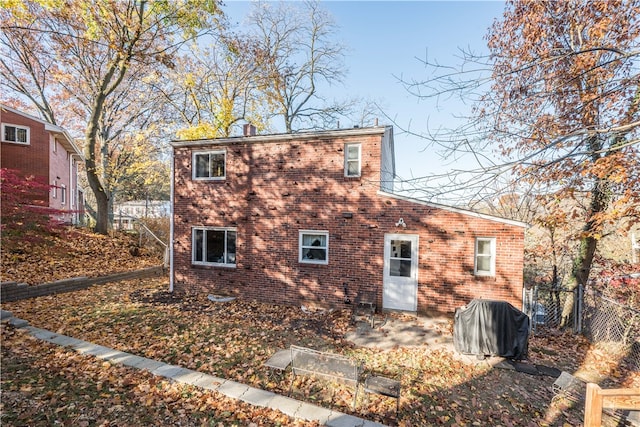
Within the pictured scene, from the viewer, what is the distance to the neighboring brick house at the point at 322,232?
8.80 meters

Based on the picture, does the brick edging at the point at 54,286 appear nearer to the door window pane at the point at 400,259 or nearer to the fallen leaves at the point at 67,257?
the fallen leaves at the point at 67,257

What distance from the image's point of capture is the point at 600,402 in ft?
11.5

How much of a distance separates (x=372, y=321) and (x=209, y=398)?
5.09m

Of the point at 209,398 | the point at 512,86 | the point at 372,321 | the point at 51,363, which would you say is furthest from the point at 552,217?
the point at 51,363

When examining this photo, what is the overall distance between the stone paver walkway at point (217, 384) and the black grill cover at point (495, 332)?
12.6 feet

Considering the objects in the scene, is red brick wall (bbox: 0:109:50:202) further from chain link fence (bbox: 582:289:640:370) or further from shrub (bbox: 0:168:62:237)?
chain link fence (bbox: 582:289:640:370)

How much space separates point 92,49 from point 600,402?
81.8 feet

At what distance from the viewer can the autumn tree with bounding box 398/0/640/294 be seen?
4148 mm

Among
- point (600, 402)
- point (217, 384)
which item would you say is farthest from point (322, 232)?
point (600, 402)

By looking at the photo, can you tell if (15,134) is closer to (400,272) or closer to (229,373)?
(229,373)

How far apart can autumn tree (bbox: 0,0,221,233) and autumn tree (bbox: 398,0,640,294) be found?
10.7 meters

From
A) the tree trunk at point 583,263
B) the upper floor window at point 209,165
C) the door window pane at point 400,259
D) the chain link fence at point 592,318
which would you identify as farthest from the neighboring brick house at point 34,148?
the tree trunk at point 583,263

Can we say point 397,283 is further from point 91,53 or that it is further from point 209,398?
point 91,53

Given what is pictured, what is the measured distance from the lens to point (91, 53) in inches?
664
